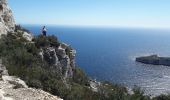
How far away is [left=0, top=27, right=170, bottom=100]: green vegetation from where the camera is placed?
100 feet

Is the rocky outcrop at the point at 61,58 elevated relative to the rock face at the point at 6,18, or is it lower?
lower

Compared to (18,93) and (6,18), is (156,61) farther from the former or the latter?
(18,93)

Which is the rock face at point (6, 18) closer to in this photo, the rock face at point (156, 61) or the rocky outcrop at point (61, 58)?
the rocky outcrop at point (61, 58)

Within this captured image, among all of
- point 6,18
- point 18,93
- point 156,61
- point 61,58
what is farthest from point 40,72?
point 156,61

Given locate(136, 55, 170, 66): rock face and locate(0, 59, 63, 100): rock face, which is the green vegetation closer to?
locate(0, 59, 63, 100): rock face

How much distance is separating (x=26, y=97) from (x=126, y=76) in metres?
118

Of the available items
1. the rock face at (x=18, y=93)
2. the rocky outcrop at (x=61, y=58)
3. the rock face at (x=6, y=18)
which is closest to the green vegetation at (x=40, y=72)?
the rocky outcrop at (x=61, y=58)

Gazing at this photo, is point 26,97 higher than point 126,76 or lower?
higher

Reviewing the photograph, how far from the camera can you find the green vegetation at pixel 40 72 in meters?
30.6

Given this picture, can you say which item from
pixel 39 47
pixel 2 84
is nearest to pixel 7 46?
pixel 39 47

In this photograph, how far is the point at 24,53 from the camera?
140 ft

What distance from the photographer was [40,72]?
117 ft

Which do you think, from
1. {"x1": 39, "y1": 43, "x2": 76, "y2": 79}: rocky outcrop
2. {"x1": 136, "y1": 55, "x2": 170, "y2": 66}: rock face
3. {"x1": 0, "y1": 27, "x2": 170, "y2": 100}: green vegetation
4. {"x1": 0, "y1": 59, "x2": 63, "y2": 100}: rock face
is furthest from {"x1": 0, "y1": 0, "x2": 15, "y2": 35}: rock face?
{"x1": 136, "y1": 55, "x2": 170, "y2": 66}: rock face

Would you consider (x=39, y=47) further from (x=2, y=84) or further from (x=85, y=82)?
(x=2, y=84)
